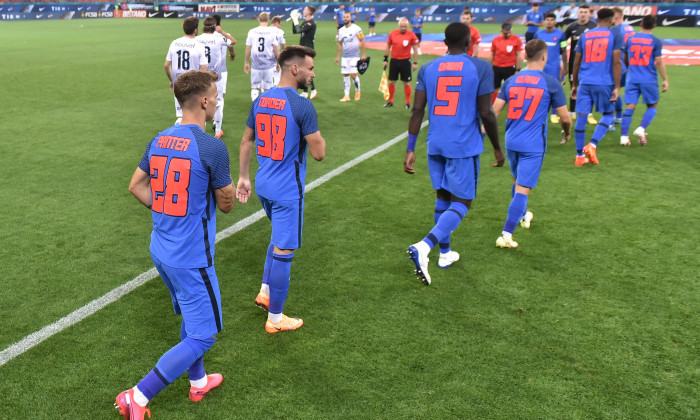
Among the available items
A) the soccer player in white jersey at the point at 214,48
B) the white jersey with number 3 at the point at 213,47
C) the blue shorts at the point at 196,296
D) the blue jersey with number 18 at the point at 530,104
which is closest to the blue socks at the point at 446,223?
the blue jersey with number 18 at the point at 530,104

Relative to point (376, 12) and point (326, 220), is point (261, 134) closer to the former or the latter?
point (326, 220)

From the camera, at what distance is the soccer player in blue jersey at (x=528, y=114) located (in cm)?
566

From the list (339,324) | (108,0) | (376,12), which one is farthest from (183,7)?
(339,324)

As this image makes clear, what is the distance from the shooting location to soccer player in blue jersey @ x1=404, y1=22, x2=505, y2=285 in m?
4.84

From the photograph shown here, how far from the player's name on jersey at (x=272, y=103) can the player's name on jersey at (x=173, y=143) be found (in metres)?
1.09

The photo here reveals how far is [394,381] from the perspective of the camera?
A: 3.84m

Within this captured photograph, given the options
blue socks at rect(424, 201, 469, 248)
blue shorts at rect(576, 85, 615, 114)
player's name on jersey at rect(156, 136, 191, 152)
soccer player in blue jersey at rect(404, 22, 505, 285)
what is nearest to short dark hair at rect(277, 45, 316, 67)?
soccer player in blue jersey at rect(404, 22, 505, 285)

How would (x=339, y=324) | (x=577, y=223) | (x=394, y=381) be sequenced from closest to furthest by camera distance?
(x=394, y=381) < (x=339, y=324) < (x=577, y=223)

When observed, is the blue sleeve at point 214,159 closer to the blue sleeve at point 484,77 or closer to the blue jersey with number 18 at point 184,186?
A: the blue jersey with number 18 at point 184,186

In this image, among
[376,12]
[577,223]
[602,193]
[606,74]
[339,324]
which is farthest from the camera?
[376,12]

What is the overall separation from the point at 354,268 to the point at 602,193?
4180 mm

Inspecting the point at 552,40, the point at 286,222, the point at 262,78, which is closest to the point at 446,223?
the point at 286,222

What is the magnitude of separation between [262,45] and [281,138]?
8326mm

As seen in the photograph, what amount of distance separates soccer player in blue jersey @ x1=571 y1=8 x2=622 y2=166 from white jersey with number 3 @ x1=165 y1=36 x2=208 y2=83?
20.5ft
